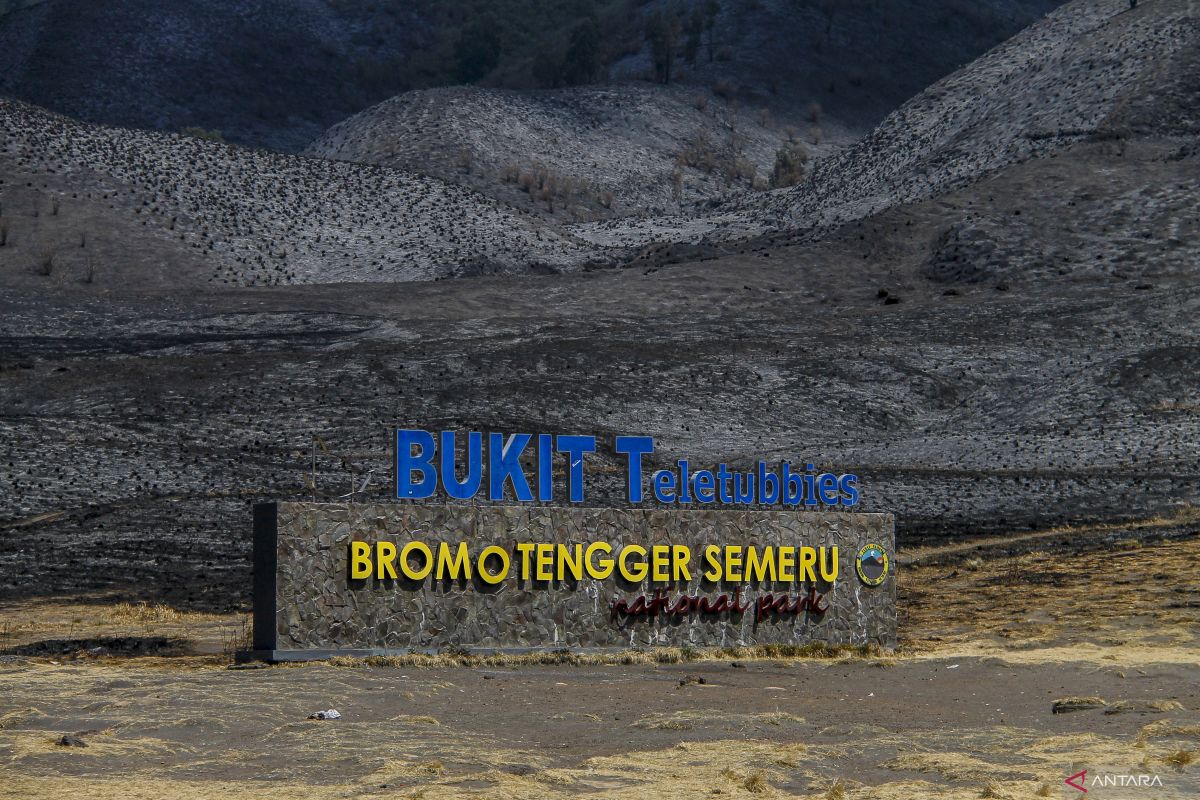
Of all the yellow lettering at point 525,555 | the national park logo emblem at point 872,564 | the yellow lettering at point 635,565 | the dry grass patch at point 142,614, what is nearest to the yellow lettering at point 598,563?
the yellow lettering at point 635,565

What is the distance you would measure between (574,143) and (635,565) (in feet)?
316

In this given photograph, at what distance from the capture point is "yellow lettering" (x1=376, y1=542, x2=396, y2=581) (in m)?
27.9

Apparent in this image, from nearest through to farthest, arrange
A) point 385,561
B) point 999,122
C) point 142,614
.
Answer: point 385,561
point 142,614
point 999,122

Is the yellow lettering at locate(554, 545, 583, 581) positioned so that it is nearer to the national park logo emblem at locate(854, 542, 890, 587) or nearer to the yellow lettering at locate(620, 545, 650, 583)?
the yellow lettering at locate(620, 545, 650, 583)

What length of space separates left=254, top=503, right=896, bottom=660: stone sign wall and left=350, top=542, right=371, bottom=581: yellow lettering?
0.03 metres

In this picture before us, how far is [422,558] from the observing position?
93.0 feet

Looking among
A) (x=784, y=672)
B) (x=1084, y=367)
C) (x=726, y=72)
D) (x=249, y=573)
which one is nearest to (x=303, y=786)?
(x=784, y=672)

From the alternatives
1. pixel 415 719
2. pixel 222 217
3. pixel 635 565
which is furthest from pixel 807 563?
pixel 222 217

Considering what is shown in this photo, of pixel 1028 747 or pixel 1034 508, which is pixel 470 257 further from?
pixel 1028 747

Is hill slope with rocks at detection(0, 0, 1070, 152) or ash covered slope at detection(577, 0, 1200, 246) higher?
hill slope with rocks at detection(0, 0, 1070, 152)

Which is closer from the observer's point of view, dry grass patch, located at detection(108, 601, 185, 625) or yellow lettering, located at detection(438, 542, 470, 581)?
yellow lettering, located at detection(438, 542, 470, 581)

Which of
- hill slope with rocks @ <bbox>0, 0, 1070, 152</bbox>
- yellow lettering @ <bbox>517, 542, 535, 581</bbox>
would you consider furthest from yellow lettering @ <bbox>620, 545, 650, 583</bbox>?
hill slope with rocks @ <bbox>0, 0, 1070, 152</bbox>

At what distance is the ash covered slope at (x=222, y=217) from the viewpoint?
83000 mm

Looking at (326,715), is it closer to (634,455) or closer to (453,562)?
(453,562)
